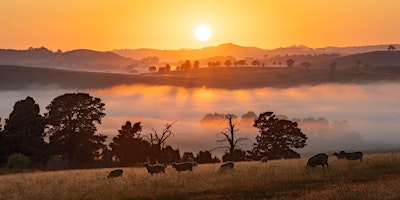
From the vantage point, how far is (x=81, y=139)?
243ft

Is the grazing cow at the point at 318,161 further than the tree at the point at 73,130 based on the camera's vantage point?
No

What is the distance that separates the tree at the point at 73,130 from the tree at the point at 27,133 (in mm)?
2105

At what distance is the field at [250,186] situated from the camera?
71.9 feet

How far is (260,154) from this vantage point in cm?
7962

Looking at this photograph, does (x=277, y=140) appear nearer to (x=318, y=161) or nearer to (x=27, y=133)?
(x=27, y=133)

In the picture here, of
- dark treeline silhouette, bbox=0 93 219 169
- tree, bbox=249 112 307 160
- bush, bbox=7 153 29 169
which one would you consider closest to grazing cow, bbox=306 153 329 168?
bush, bbox=7 153 29 169

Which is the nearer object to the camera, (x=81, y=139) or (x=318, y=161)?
(x=318, y=161)

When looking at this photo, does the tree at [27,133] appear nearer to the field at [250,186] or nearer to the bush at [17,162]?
the bush at [17,162]

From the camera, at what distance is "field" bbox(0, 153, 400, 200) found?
71.9 feet

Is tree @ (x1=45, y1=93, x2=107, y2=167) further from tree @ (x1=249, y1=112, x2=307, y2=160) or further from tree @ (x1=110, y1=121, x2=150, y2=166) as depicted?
tree @ (x1=249, y1=112, x2=307, y2=160)

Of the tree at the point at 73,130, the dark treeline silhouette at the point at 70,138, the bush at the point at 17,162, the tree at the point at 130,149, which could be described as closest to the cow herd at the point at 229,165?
the bush at the point at 17,162

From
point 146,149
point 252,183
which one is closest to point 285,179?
point 252,183

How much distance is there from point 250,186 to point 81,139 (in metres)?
53.4

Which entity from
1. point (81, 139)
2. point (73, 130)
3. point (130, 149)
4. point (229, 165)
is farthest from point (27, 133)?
point (229, 165)
